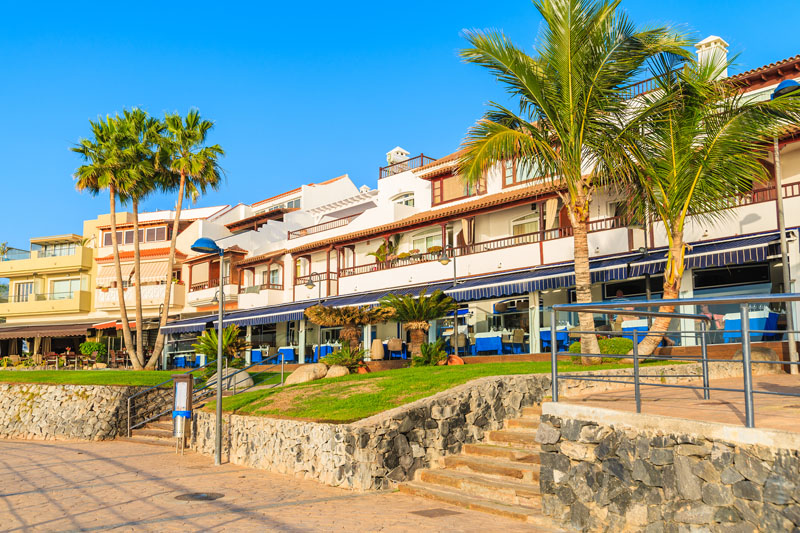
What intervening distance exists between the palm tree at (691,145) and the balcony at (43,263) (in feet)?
158

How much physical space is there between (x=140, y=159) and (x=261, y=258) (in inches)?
382

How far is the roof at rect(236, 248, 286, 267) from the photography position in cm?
4140

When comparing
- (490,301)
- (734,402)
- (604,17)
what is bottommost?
(734,402)

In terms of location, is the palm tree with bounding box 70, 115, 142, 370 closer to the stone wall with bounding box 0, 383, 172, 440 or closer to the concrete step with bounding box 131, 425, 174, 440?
the stone wall with bounding box 0, 383, 172, 440

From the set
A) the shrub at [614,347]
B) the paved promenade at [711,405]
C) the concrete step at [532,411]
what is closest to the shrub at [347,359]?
the shrub at [614,347]

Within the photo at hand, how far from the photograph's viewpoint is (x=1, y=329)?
50031 mm

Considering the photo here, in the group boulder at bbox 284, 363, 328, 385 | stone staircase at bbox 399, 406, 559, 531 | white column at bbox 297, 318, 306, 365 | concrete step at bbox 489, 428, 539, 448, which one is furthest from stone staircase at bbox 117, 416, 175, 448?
white column at bbox 297, 318, 306, 365

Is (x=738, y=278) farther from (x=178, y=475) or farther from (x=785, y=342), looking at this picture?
(x=178, y=475)

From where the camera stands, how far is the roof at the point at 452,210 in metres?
26.6

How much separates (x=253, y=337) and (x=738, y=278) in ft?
92.2

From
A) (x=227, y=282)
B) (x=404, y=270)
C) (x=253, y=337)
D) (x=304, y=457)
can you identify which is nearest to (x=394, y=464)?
(x=304, y=457)

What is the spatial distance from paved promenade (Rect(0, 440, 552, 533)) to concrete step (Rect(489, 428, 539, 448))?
1.82m

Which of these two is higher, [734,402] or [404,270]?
[404,270]

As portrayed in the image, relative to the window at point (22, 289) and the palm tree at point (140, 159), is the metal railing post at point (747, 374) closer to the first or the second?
the palm tree at point (140, 159)
